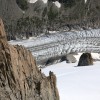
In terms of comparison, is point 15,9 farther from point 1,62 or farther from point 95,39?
point 1,62

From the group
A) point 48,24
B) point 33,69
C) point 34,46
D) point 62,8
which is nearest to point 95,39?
point 34,46

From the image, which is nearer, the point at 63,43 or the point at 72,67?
the point at 72,67

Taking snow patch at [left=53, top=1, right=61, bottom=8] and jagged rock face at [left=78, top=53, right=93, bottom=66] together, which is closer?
jagged rock face at [left=78, top=53, right=93, bottom=66]

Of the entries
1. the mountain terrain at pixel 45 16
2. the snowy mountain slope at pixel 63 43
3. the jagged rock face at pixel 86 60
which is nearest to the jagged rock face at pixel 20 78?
the jagged rock face at pixel 86 60

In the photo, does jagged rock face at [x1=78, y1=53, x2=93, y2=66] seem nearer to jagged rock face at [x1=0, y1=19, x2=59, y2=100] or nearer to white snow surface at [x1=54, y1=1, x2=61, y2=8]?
jagged rock face at [x1=0, y1=19, x2=59, y2=100]

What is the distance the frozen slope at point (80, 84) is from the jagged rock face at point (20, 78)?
16.0 ft

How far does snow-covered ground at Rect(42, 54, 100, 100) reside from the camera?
26.2 m

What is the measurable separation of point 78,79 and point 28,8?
73.1 meters

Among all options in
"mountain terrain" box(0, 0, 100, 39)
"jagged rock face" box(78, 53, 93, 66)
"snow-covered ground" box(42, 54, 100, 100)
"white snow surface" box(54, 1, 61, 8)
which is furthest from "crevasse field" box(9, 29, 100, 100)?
"white snow surface" box(54, 1, 61, 8)

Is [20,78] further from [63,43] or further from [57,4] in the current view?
[57,4]

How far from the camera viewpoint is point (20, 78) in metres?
18.5

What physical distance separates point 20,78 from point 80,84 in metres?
11.4

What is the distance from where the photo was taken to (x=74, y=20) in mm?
100188

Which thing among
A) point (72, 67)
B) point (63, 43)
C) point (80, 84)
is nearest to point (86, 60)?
point (72, 67)
